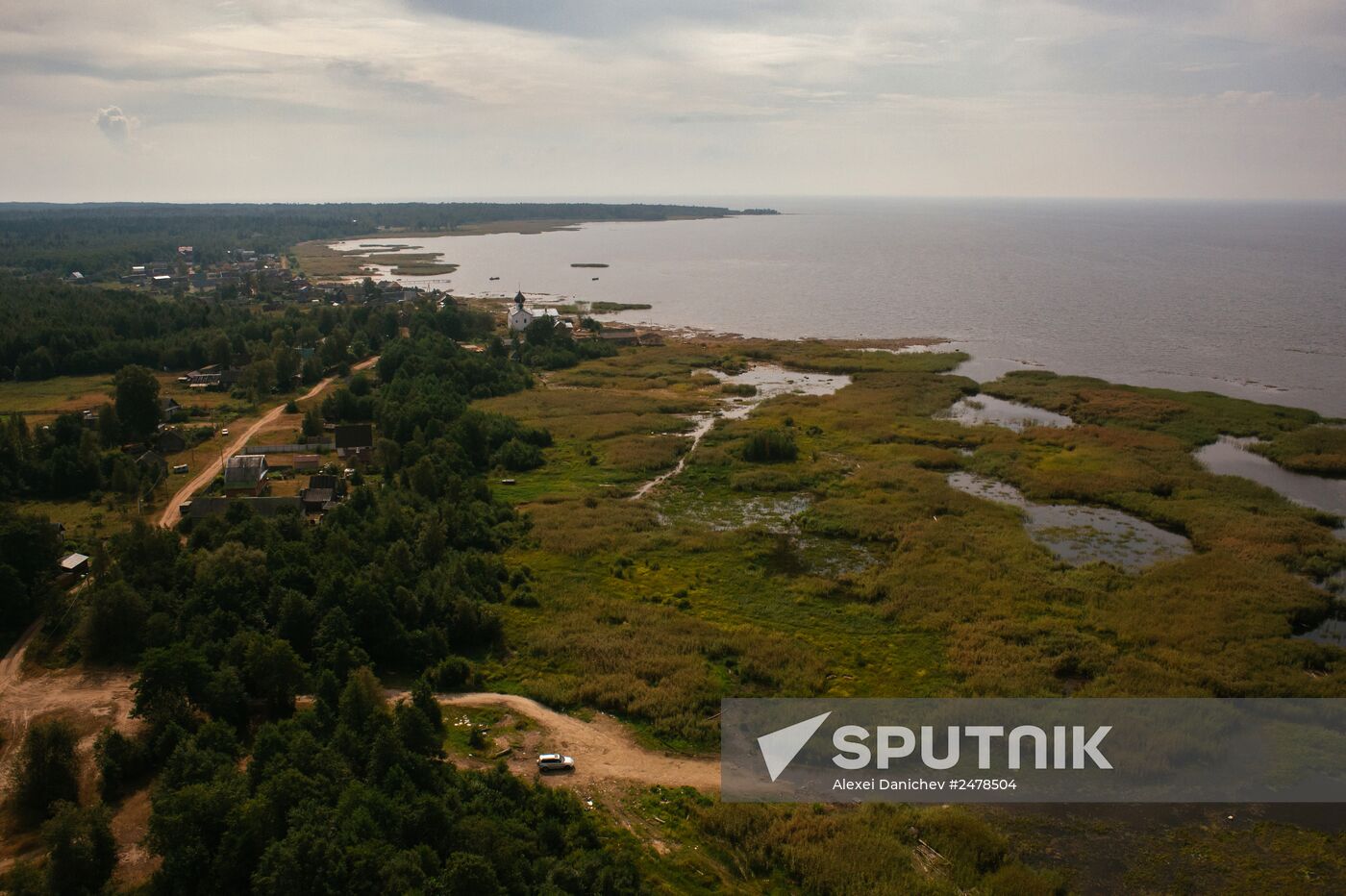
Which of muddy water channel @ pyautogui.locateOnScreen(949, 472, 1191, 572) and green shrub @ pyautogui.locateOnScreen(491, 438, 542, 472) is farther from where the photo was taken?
green shrub @ pyautogui.locateOnScreen(491, 438, 542, 472)

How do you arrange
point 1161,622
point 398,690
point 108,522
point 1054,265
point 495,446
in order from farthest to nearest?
point 1054,265 → point 495,446 → point 108,522 → point 1161,622 → point 398,690

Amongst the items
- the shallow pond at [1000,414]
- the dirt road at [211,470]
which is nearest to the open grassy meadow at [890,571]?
the shallow pond at [1000,414]

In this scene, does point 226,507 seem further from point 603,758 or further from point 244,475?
point 603,758

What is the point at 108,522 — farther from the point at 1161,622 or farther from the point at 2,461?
the point at 1161,622

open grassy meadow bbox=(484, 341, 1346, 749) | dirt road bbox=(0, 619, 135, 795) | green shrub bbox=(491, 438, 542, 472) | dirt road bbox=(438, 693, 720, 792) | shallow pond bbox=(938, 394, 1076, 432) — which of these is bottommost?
dirt road bbox=(438, 693, 720, 792)

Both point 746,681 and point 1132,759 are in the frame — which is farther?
point 746,681

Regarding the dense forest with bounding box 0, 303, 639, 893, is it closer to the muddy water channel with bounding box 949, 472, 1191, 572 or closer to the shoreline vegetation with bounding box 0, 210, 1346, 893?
the shoreline vegetation with bounding box 0, 210, 1346, 893

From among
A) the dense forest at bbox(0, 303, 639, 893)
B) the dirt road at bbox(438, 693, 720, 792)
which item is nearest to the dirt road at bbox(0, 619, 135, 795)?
the dense forest at bbox(0, 303, 639, 893)

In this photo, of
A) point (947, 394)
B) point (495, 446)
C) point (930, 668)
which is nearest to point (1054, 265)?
point (947, 394)
